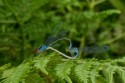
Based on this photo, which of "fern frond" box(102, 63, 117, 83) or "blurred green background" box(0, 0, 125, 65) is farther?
"blurred green background" box(0, 0, 125, 65)

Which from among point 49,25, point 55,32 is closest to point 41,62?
point 55,32

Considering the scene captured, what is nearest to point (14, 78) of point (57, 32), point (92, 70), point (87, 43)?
point (92, 70)

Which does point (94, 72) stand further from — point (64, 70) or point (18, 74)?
point (18, 74)

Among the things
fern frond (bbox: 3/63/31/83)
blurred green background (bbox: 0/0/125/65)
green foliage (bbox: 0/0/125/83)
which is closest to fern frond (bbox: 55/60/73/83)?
green foliage (bbox: 0/0/125/83)

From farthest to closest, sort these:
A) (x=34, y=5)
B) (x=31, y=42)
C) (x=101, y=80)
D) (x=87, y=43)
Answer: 1. (x=87, y=43)
2. (x=31, y=42)
3. (x=34, y=5)
4. (x=101, y=80)

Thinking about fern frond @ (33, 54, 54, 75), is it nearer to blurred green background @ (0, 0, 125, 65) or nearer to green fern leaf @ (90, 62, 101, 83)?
green fern leaf @ (90, 62, 101, 83)

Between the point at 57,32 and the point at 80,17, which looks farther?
the point at 80,17

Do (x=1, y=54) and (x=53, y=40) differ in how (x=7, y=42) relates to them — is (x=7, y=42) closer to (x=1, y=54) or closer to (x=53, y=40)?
(x=1, y=54)
